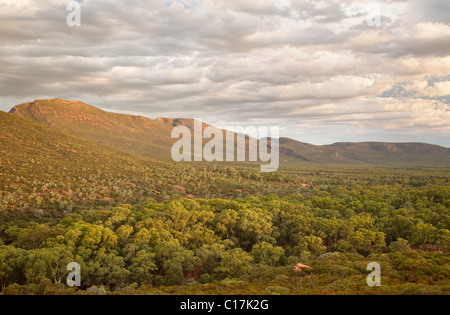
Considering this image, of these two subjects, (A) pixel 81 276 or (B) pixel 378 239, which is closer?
(A) pixel 81 276

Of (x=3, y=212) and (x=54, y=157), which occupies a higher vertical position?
(x=54, y=157)

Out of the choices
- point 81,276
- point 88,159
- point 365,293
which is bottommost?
point 81,276

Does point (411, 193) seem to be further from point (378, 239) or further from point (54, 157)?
point (54, 157)

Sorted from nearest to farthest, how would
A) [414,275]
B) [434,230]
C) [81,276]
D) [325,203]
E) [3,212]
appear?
1. [414,275]
2. [81,276]
3. [434,230]
4. [3,212]
5. [325,203]

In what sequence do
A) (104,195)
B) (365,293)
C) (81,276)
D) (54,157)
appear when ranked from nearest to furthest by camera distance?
(365,293)
(81,276)
(104,195)
(54,157)

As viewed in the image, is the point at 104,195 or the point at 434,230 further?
the point at 104,195
